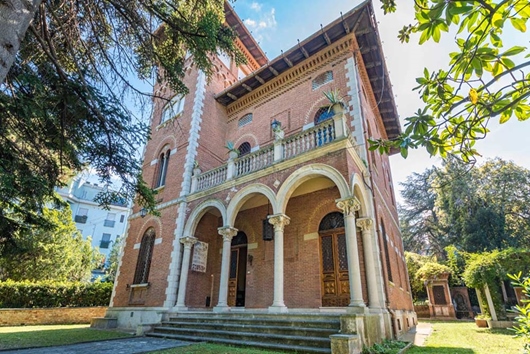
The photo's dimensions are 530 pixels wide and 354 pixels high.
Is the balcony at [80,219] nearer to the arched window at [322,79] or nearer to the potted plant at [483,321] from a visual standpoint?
the arched window at [322,79]

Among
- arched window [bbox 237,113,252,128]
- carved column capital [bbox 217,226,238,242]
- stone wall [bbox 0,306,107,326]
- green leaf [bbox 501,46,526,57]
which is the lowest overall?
stone wall [bbox 0,306,107,326]

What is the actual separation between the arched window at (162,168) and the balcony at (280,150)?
3.14 m

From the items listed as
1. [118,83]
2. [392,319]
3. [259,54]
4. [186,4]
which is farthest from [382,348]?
[259,54]

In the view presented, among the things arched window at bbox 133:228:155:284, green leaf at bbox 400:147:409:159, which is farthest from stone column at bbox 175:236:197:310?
green leaf at bbox 400:147:409:159

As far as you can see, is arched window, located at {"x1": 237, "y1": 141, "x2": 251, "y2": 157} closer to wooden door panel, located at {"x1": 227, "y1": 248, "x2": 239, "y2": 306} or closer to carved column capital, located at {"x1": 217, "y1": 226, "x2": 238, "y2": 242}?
wooden door panel, located at {"x1": 227, "y1": 248, "x2": 239, "y2": 306}

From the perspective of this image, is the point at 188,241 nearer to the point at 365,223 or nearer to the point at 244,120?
the point at 365,223

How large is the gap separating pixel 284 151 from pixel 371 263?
469 cm

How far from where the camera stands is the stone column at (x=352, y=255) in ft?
23.6

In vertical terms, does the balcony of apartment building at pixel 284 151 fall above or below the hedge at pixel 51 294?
above

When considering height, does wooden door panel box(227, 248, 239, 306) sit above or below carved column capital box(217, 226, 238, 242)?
below

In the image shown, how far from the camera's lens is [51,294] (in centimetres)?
1566

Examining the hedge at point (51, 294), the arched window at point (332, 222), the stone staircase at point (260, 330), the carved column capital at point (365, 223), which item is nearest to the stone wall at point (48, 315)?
the hedge at point (51, 294)

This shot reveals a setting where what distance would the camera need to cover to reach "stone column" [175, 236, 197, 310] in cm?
1092

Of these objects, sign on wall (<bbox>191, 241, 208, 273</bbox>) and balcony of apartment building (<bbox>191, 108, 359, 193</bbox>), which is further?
sign on wall (<bbox>191, 241, 208, 273</bbox>)
